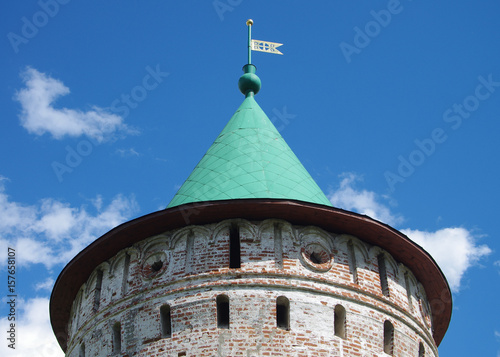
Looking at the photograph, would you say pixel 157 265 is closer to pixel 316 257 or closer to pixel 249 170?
pixel 249 170

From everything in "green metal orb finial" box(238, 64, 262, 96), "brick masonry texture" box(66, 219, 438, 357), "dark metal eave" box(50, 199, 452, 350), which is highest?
"green metal orb finial" box(238, 64, 262, 96)

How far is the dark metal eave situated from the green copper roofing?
1.90ft

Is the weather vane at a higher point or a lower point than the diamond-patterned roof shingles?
higher

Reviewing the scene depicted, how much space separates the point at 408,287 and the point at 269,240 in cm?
307

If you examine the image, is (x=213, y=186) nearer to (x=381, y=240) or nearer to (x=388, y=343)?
(x=381, y=240)

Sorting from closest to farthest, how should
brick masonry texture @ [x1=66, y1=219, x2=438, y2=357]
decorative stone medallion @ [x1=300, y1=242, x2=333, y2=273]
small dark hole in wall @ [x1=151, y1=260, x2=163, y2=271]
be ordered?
brick masonry texture @ [x1=66, y1=219, x2=438, y2=357]
decorative stone medallion @ [x1=300, y1=242, x2=333, y2=273]
small dark hole in wall @ [x1=151, y1=260, x2=163, y2=271]

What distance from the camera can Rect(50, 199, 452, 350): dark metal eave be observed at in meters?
16.8

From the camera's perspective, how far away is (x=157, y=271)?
16891 millimetres

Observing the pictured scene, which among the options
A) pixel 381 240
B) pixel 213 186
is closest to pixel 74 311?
pixel 213 186

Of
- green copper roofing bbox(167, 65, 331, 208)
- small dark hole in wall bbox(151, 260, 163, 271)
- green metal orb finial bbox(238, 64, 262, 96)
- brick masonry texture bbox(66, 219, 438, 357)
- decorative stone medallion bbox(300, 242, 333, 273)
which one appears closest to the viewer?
brick masonry texture bbox(66, 219, 438, 357)

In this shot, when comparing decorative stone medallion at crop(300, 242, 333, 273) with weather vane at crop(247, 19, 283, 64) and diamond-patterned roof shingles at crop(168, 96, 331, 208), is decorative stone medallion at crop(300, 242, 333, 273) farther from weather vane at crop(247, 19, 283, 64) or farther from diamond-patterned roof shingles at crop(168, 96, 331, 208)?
weather vane at crop(247, 19, 283, 64)

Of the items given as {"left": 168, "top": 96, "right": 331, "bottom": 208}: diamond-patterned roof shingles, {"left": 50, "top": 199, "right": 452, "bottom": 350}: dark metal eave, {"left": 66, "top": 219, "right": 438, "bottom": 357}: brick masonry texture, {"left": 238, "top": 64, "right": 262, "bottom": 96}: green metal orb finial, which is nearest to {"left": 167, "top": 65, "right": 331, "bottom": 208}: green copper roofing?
{"left": 168, "top": 96, "right": 331, "bottom": 208}: diamond-patterned roof shingles

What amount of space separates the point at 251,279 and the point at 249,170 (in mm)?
2767

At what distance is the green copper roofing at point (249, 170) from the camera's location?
17609mm
